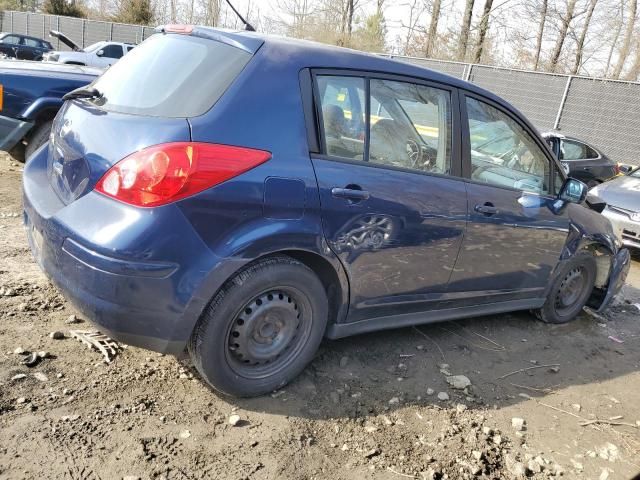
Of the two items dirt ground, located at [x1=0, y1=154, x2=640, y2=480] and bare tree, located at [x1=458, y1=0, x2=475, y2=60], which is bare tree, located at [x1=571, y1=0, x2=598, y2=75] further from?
dirt ground, located at [x1=0, y1=154, x2=640, y2=480]

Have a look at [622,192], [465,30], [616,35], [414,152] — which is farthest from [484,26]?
[414,152]

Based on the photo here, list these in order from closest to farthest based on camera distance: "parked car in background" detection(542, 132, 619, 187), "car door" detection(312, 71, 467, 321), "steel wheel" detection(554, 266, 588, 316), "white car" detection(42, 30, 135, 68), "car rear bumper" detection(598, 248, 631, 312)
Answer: "car door" detection(312, 71, 467, 321) → "steel wheel" detection(554, 266, 588, 316) → "car rear bumper" detection(598, 248, 631, 312) → "parked car in background" detection(542, 132, 619, 187) → "white car" detection(42, 30, 135, 68)

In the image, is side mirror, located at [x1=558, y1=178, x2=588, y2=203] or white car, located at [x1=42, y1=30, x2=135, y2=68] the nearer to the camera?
side mirror, located at [x1=558, y1=178, x2=588, y2=203]

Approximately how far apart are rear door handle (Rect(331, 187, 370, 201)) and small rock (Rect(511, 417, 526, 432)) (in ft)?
4.98

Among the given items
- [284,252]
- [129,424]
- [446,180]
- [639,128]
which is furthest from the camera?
[639,128]

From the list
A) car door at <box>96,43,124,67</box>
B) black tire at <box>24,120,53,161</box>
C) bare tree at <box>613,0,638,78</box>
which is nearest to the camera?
black tire at <box>24,120,53,161</box>

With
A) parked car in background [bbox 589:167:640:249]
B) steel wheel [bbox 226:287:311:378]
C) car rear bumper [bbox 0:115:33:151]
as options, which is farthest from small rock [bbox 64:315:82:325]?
parked car in background [bbox 589:167:640:249]

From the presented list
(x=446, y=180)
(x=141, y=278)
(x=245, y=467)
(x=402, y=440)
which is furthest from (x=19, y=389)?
(x=446, y=180)

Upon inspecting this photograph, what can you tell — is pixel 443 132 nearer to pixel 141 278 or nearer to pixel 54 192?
pixel 141 278

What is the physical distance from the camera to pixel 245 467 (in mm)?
2424

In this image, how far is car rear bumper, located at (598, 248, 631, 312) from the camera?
485 cm

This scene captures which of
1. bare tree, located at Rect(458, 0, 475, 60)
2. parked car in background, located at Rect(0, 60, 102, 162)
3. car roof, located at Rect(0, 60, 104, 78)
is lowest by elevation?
parked car in background, located at Rect(0, 60, 102, 162)

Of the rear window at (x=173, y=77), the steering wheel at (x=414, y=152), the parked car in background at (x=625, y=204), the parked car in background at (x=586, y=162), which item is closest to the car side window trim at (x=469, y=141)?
the steering wheel at (x=414, y=152)

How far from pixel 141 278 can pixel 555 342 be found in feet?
11.1
